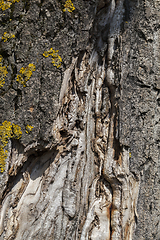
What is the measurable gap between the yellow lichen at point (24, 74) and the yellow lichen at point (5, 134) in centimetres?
23

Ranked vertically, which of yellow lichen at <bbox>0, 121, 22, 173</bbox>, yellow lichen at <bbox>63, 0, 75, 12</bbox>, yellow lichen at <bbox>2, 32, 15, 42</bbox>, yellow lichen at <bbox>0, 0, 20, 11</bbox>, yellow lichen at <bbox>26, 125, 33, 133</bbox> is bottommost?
yellow lichen at <bbox>0, 121, 22, 173</bbox>

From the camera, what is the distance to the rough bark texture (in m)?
1.15

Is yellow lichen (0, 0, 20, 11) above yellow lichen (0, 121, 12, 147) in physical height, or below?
above

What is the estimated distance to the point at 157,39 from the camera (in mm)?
1386

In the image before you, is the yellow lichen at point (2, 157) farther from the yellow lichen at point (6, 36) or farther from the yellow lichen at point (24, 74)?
the yellow lichen at point (6, 36)

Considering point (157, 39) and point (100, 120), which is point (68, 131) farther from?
point (157, 39)

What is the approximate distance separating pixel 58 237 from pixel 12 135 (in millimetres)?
635

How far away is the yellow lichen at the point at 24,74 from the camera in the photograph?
1144mm

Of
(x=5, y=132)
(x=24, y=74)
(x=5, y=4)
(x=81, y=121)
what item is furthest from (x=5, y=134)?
(x=5, y=4)

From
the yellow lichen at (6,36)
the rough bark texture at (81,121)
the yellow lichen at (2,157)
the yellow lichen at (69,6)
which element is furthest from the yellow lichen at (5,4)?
the yellow lichen at (2,157)

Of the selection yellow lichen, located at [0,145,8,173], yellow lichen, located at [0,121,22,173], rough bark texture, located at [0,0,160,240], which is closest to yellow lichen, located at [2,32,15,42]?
rough bark texture, located at [0,0,160,240]

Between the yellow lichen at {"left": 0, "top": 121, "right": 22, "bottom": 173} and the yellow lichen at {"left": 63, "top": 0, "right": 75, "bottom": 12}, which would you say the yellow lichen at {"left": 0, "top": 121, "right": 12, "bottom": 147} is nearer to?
the yellow lichen at {"left": 0, "top": 121, "right": 22, "bottom": 173}

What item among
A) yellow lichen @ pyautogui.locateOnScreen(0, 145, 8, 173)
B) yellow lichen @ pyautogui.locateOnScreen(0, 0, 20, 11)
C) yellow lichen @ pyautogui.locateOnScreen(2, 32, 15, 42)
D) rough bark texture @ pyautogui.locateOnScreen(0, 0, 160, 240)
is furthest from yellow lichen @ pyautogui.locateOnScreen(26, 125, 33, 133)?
yellow lichen @ pyautogui.locateOnScreen(0, 0, 20, 11)

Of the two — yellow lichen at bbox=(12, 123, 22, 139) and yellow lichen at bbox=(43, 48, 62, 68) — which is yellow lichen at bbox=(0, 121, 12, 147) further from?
yellow lichen at bbox=(43, 48, 62, 68)
